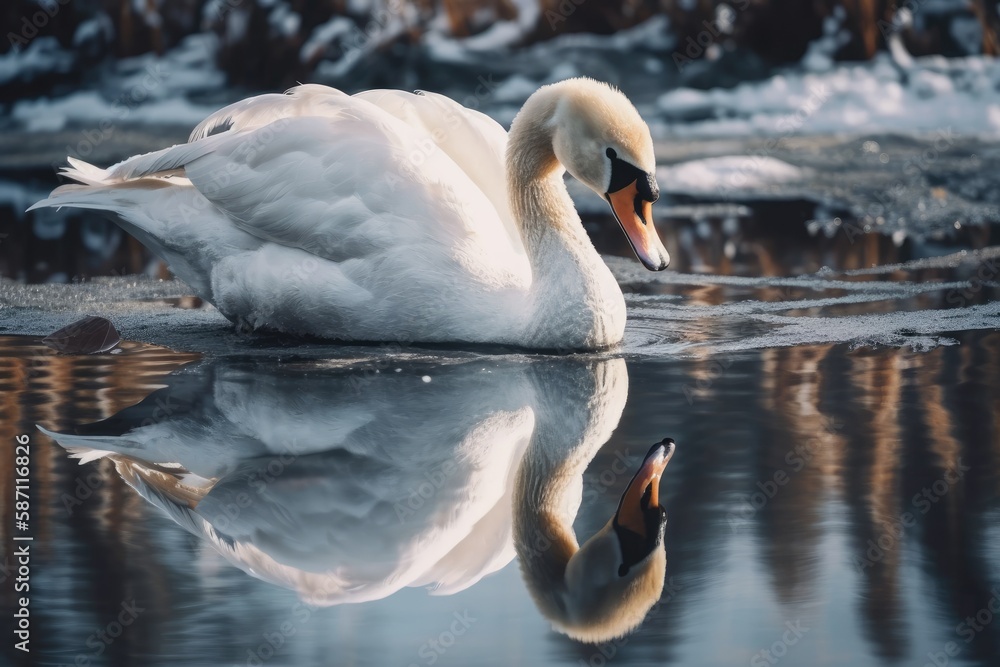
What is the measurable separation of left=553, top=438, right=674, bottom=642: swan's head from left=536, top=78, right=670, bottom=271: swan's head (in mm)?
1978

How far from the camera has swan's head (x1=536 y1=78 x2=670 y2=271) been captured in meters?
6.25

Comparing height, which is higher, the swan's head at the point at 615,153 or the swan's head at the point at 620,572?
the swan's head at the point at 615,153

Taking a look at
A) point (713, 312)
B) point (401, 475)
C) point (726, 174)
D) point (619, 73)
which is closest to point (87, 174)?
point (713, 312)

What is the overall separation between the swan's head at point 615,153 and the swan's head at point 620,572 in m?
1.98

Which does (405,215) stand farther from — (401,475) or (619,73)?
(619,73)

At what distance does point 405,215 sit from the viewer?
645 cm

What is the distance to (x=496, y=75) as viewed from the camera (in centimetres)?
1459

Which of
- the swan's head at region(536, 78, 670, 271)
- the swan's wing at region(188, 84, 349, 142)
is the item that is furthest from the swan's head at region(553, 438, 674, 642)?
the swan's wing at region(188, 84, 349, 142)

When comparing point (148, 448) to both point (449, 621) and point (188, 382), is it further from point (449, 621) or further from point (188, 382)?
point (449, 621)

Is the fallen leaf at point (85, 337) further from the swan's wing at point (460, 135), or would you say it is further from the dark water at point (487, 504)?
the swan's wing at point (460, 135)

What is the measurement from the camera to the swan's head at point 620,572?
365 cm

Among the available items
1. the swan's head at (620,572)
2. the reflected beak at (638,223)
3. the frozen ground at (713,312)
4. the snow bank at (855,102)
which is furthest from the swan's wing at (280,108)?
the snow bank at (855,102)

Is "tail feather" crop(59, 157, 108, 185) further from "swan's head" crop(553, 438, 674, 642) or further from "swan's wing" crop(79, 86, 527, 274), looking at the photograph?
"swan's head" crop(553, 438, 674, 642)

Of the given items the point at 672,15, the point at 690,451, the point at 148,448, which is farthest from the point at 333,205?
the point at 672,15
